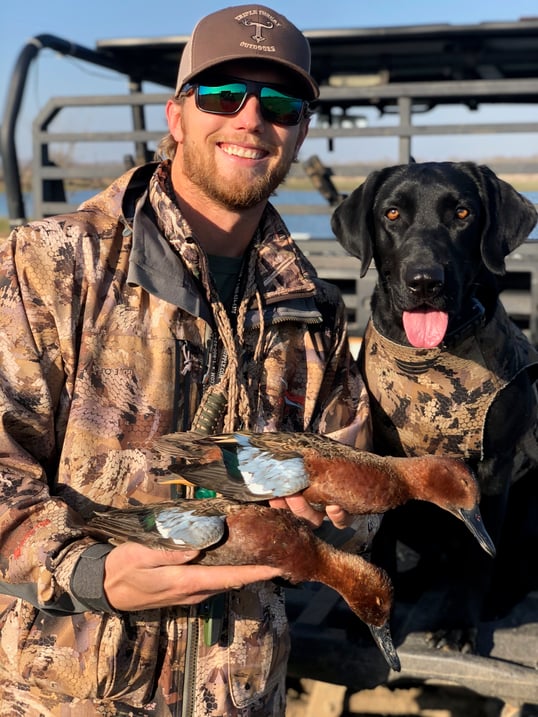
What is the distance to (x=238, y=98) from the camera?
8.66ft

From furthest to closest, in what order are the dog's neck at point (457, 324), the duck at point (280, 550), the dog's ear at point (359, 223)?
the dog's ear at point (359, 223)
the dog's neck at point (457, 324)
the duck at point (280, 550)

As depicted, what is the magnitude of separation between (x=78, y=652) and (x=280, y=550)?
743mm

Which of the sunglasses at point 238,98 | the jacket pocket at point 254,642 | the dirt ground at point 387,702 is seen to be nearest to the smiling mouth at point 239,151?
the sunglasses at point 238,98

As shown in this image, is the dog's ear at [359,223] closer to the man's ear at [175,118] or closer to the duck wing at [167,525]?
the man's ear at [175,118]

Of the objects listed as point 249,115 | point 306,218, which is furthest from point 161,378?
point 306,218

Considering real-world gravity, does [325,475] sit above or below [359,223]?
below

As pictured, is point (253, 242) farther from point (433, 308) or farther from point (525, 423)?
point (525, 423)

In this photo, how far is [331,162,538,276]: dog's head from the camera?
352 cm

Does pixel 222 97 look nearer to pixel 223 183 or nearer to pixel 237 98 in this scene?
pixel 237 98

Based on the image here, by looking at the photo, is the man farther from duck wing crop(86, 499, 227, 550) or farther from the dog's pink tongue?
the dog's pink tongue

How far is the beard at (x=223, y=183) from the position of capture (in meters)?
2.64

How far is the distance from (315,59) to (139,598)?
7.26 m

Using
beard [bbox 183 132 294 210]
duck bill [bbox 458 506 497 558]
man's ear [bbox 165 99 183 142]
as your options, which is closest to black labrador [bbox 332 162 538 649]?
beard [bbox 183 132 294 210]

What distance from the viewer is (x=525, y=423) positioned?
351 cm
